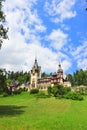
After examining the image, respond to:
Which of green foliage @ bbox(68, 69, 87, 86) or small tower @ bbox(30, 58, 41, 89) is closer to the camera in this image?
small tower @ bbox(30, 58, 41, 89)

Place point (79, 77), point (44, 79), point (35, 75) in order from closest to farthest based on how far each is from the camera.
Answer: point (44, 79) → point (35, 75) → point (79, 77)

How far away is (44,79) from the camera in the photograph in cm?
14962

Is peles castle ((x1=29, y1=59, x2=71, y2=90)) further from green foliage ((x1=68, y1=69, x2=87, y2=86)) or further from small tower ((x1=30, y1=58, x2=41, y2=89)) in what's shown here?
green foliage ((x1=68, y1=69, x2=87, y2=86))

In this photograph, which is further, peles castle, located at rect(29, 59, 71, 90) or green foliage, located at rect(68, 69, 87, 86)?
green foliage, located at rect(68, 69, 87, 86)

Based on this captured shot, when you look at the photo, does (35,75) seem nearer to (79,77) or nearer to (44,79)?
(44,79)

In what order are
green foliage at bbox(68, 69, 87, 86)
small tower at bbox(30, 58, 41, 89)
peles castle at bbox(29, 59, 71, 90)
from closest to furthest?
peles castle at bbox(29, 59, 71, 90), small tower at bbox(30, 58, 41, 89), green foliage at bbox(68, 69, 87, 86)

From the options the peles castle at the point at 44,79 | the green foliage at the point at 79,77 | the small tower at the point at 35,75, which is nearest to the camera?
the peles castle at the point at 44,79

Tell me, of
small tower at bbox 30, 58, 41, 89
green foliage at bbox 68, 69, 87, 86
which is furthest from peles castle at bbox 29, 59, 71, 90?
green foliage at bbox 68, 69, 87, 86

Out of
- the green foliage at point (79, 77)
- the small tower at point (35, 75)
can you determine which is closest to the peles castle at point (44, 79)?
the small tower at point (35, 75)

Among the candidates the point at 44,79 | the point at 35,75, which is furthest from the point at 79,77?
the point at 35,75

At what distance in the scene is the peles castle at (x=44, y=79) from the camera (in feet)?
468

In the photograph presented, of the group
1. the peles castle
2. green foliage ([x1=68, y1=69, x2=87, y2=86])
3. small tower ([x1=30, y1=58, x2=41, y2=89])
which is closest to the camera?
the peles castle

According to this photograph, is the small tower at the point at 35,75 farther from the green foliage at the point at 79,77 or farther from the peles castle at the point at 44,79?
the green foliage at the point at 79,77

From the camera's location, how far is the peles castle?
142500 mm
